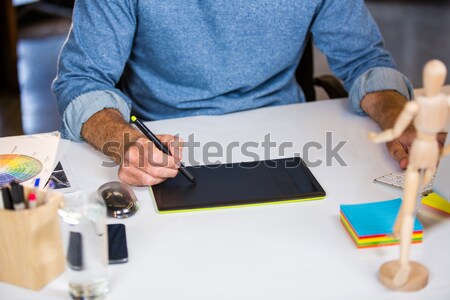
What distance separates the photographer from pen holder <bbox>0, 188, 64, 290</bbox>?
3.15ft

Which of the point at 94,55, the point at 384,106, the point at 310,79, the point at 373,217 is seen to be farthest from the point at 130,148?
the point at 310,79

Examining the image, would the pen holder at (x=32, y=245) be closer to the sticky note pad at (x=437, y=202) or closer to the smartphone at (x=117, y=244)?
the smartphone at (x=117, y=244)

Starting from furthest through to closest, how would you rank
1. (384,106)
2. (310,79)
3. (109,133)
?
(310,79), (384,106), (109,133)

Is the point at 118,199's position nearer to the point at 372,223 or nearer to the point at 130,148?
the point at 130,148

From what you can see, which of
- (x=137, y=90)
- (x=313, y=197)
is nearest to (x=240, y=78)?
(x=137, y=90)

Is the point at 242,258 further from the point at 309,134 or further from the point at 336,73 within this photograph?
the point at 336,73

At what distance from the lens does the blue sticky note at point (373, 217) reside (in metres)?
Result: 1.10

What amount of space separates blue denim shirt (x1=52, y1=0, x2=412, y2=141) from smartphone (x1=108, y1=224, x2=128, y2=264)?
0.43 metres

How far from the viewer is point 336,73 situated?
1895mm

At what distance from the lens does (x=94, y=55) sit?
5.26 feet

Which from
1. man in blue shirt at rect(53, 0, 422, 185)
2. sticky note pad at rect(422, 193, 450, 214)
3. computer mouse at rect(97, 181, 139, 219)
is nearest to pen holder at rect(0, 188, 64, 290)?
computer mouse at rect(97, 181, 139, 219)

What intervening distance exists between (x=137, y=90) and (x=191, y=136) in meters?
0.36

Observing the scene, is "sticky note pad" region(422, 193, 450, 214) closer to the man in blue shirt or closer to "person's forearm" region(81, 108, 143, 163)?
the man in blue shirt

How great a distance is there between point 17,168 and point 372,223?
699mm
